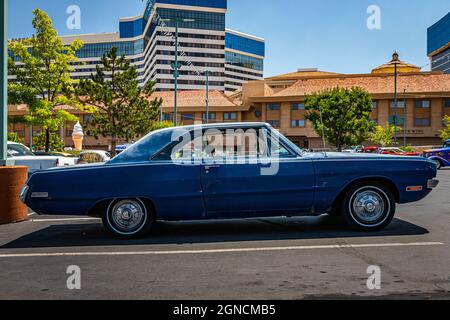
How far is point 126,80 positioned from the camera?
34.5m

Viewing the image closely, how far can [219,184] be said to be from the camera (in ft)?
20.1

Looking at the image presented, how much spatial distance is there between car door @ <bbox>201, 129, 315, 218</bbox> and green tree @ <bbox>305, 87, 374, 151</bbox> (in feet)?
155

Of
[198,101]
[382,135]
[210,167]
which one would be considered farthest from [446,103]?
[210,167]

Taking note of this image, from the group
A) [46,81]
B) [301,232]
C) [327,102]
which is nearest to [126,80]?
[46,81]

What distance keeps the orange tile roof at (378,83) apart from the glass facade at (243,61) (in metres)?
69.9

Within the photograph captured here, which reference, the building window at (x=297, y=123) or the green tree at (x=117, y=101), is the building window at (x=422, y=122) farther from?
the green tree at (x=117, y=101)

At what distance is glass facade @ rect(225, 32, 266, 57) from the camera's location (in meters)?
141

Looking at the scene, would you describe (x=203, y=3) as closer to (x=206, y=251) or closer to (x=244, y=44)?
(x=244, y=44)

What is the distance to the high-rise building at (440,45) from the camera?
14575cm

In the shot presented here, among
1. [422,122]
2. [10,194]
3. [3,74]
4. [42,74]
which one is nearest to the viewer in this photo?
[10,194]

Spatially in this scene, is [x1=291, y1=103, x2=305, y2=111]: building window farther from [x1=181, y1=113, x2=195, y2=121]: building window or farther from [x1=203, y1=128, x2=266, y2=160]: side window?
[x1=203, y1=128, x2=266, y2=160]: side window

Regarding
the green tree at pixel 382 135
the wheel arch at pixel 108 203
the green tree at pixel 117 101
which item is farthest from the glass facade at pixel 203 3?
the wheel arch at pixel 108 203

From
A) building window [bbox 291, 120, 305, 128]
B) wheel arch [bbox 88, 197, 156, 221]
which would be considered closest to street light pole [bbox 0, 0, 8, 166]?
wheel arch [bbox 88, 197, 156, 221]
